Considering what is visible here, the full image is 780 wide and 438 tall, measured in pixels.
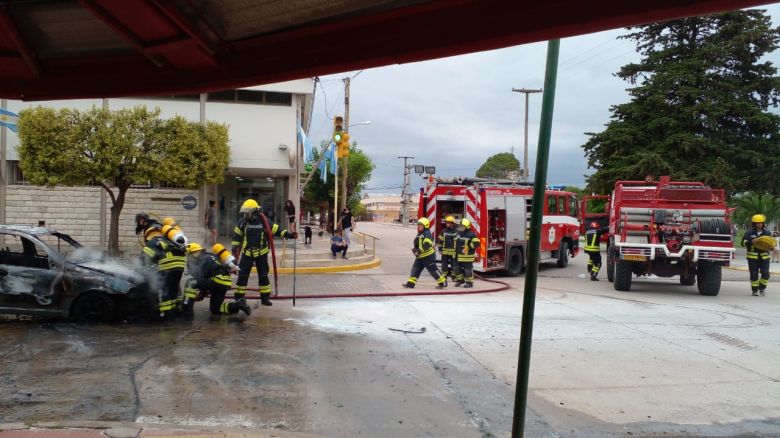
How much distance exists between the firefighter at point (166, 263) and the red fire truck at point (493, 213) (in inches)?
340

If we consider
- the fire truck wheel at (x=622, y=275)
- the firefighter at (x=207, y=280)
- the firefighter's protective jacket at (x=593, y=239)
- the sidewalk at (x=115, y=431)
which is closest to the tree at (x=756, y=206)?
the firefighter's protective jacket at (x=593, y=239)

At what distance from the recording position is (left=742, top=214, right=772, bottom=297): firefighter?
1278cm

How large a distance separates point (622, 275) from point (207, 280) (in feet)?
29.9

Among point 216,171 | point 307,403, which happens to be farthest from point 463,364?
point 216,171

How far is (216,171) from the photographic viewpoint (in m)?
16.3

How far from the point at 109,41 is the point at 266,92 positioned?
52.9 ft

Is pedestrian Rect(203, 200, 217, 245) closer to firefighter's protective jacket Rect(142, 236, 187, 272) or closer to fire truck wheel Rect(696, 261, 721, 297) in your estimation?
firefighter's protective jacket Rect(142, 236, 187, 272)

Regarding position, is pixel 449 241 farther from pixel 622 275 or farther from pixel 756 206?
pixel 756 206

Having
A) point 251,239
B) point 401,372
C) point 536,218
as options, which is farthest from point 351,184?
point 536,218

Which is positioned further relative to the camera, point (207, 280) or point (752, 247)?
point (752, 247)

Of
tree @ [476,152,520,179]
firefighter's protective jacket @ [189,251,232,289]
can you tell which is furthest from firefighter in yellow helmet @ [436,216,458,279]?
tree @ [476,152,520,179]

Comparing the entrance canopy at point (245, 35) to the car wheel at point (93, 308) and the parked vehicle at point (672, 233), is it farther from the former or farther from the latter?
the parked vehicle at point (672, 233)

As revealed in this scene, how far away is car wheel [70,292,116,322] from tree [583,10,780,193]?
26664 millimetres

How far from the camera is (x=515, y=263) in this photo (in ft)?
52.1
